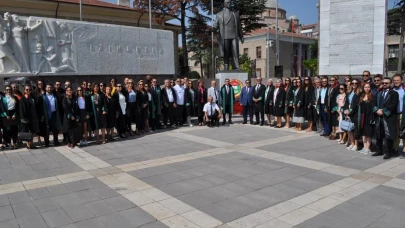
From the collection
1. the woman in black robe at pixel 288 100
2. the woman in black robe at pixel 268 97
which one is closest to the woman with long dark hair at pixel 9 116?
the woman in black robe at pixel 268 97

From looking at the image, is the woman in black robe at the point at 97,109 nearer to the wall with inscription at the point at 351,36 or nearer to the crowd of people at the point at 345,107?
the crowd of people at the point at 345,107

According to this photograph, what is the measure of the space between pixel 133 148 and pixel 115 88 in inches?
92.4

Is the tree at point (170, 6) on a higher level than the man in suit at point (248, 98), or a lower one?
higher

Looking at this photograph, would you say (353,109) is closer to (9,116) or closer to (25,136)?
(25,136)

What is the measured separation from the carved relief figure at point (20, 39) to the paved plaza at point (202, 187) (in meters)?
3.25

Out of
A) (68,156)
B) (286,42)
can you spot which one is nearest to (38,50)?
(68,156)

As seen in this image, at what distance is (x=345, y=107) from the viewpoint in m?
8.51

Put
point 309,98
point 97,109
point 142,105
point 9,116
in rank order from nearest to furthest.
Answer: point 9,116
point 97,109
point 309,98
point 142,105

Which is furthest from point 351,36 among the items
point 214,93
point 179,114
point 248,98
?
point 179,114

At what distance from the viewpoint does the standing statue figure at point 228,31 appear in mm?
14273

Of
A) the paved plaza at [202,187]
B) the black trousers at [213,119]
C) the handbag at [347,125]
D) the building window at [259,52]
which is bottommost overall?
the paved plaza at [202,187]

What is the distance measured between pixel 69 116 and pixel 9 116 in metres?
1.52

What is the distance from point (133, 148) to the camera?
8.71 m

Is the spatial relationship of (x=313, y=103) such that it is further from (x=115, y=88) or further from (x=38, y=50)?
(x=38, y=50)
